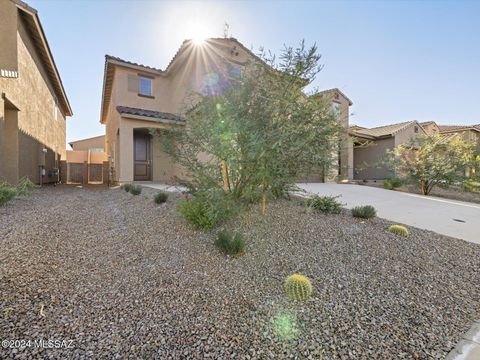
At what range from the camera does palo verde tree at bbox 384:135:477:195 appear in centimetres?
1152

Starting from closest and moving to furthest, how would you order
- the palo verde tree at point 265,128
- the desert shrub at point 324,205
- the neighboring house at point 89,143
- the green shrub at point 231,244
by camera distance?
the green shrub at point 231,244 < the palo verde tree at point 265,128 < the desert shrub at point 324,205 < the neighboring house at point 89,143

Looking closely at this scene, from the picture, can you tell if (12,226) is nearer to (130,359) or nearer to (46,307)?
(46,307)

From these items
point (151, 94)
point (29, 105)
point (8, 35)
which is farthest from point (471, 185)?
point (29, 105)

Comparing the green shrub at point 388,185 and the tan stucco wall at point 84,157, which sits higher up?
the tan stucco wall at point 84,157

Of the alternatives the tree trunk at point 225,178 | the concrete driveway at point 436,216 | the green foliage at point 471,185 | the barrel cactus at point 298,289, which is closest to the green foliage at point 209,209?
the tree trunk at point 225,178

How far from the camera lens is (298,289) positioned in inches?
114

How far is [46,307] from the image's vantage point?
2.48m

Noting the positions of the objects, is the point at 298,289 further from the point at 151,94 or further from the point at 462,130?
the point at 462,130

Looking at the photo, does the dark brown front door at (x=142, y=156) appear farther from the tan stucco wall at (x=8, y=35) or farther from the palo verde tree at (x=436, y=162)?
the palo verde tree at (x=436, y=162)

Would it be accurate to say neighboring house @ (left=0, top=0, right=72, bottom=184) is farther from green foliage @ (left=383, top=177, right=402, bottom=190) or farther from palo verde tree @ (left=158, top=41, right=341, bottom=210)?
green foliage @ (left=383, top=177, right=402, bottom=190)

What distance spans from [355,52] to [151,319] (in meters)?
9.40

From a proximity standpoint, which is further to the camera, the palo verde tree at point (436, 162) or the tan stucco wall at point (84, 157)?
the tan stucco wall at point (84, 157)

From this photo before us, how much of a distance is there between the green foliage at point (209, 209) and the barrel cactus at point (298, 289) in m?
1.80

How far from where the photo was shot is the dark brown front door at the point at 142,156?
12359mm
